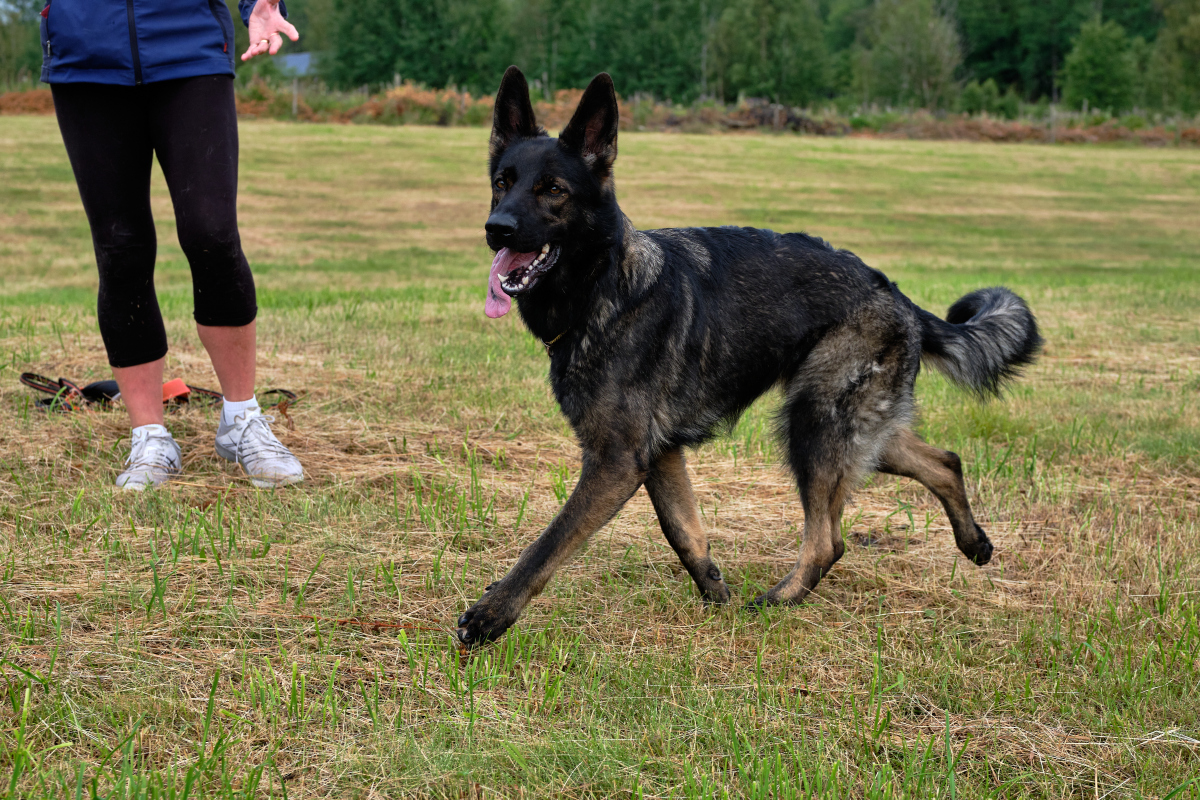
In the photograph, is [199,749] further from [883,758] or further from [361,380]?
[361,380]

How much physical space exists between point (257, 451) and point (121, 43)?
5.73 feet

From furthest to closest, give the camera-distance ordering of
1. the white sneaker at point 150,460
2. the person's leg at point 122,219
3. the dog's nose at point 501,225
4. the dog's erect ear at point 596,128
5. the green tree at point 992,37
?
the green tree at point 992,37 → the white sneaker at point 150,460 → the person's leg at point 122,219 → the dog's erect ear at point 596,128 → the dog's nose at point 501,225

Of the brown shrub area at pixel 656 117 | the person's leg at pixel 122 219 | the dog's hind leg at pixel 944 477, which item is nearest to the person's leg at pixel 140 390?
the person's leg at pixel 122 219

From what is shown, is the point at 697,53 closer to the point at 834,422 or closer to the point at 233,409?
the point at 233,409

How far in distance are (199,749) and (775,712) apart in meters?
1.45

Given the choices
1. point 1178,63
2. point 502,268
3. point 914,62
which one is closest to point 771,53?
point 914,62

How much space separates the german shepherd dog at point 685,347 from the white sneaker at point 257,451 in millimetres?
1577

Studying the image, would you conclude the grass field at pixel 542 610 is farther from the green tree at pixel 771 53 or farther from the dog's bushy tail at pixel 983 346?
the green tree at pixel 771 53

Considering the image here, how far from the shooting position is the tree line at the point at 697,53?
194 feet

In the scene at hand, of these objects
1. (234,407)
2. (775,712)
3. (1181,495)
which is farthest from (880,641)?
(234,407)

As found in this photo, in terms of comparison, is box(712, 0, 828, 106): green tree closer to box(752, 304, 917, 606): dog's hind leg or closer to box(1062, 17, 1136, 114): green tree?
box(1062, 17, 1136, 114): green tree

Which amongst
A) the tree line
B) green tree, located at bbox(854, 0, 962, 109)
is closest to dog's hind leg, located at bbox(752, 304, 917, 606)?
the tree line

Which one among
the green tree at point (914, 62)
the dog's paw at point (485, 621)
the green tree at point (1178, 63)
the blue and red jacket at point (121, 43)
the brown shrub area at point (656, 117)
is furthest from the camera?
the green tree at point (914, 62)

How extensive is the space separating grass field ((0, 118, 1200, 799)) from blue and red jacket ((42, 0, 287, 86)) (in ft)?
5.47
